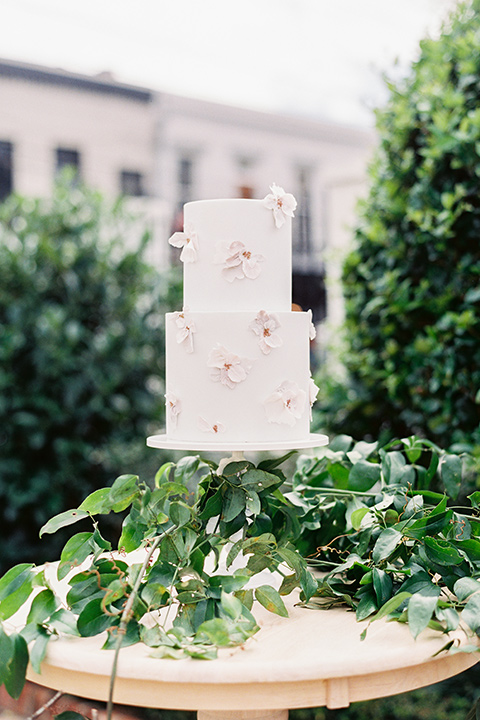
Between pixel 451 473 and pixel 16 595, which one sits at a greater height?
pixel 451 473

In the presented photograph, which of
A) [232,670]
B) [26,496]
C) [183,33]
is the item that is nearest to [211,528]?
[232,670]

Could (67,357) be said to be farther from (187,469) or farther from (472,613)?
(472,613)

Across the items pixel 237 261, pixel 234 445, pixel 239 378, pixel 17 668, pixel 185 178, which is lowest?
pixel 17 668

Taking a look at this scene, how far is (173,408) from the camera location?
Result: 1156 mm

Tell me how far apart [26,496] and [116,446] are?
0.41m

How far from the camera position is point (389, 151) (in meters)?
1.99

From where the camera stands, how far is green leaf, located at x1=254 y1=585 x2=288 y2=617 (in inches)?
40.0

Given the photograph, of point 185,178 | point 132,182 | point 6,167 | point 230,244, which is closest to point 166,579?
point 230,244

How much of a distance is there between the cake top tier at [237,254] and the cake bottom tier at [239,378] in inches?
2.1

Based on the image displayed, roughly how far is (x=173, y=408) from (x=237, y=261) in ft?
0.85

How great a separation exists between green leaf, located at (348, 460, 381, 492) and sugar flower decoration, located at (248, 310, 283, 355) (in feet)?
1.05

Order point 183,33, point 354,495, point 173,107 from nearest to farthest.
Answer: point 354,495
point 183,33
point 173,107

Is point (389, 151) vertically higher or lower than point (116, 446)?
higher

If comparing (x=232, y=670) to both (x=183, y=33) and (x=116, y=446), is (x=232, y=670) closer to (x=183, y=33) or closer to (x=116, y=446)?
(x=116, y=446)
